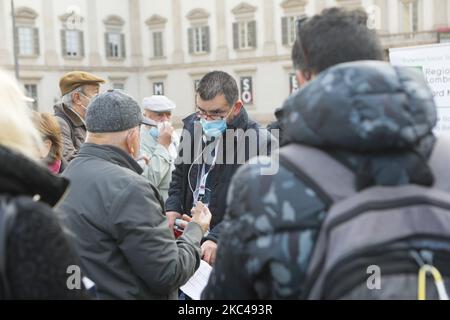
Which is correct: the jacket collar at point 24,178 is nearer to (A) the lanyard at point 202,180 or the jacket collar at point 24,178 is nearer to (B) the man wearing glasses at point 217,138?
(B) the man wearing glasses at point 217,138

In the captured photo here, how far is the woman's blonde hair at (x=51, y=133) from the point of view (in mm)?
4742

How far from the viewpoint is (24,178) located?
5.91 ft

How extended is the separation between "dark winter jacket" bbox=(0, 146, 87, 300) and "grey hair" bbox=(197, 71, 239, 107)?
260cm

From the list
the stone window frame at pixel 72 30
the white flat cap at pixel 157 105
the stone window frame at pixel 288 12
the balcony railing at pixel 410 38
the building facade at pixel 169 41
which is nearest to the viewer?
the white flat cap at pixel 157 105

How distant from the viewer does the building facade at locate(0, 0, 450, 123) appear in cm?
3889

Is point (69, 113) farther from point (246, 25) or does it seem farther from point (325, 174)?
point (246, 25)

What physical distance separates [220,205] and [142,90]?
134 feet

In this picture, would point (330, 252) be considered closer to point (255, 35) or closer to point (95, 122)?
point (95, 122)

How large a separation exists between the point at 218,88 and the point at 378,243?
9.43 feet

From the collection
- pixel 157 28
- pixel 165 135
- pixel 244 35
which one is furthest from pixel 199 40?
pixel 165 135

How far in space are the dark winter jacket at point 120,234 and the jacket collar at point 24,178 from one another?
1.00 metres

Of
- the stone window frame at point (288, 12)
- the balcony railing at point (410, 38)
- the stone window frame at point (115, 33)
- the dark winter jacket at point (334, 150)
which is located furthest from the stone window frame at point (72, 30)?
the dark winter jacket at point (334, 150)

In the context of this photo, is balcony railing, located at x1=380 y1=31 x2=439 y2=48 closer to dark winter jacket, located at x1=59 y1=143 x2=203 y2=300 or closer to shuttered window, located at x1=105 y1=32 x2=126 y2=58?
shuttered window, located at x1=105 y1=32 x2=126 y2=58

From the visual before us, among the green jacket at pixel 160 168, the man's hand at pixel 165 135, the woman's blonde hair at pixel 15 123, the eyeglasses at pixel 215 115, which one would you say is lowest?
the green jacket at pixel 160 168
